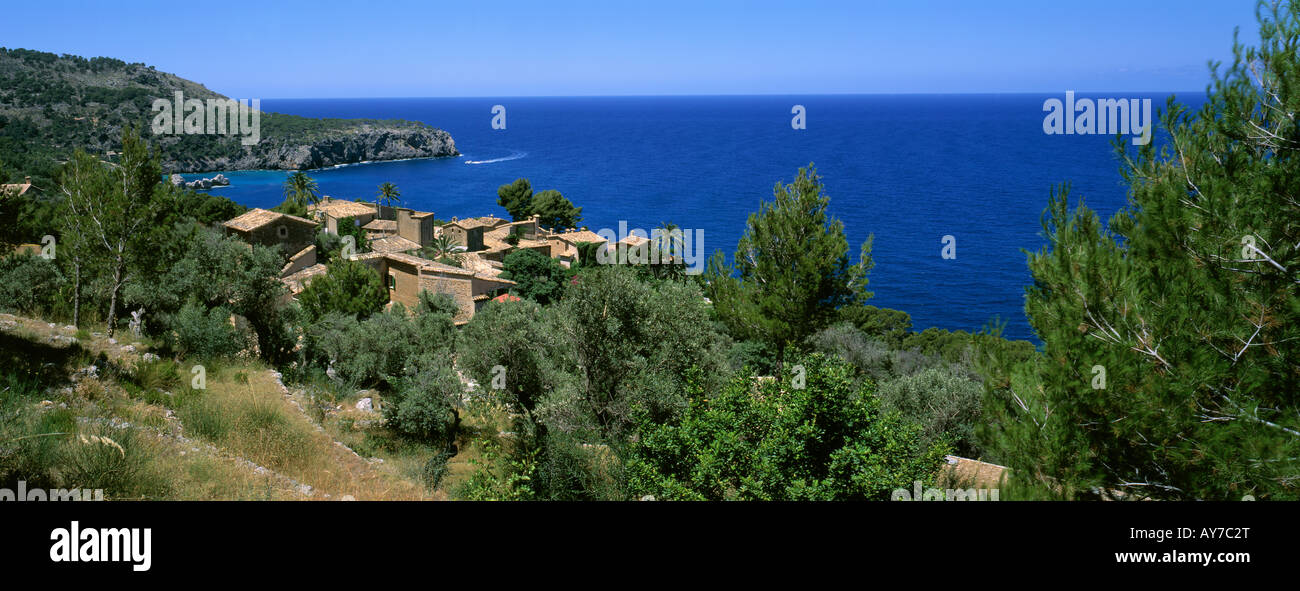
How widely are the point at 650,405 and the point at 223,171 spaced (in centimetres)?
13601

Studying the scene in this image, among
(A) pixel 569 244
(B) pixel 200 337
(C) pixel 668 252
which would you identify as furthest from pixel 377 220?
(B) pixel 200 337

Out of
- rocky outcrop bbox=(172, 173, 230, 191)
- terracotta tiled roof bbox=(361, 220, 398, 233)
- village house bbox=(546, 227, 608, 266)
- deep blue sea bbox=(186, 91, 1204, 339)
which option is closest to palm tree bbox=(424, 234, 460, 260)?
terracotta tiled roof bbox=(361, 220, 398, 233)

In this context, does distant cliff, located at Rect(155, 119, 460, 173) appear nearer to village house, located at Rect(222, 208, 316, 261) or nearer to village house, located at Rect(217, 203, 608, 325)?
village house, located at Rect(217, 203, 608, 325)

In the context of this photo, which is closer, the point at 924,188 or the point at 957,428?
the point at 957,428

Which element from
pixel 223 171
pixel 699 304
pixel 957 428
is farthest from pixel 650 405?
pixel 223 171

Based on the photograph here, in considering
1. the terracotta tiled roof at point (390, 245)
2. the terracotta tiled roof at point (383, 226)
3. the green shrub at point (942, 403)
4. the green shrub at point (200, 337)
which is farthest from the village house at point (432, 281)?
the green shrub at point (942, 403)

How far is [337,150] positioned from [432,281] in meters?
119

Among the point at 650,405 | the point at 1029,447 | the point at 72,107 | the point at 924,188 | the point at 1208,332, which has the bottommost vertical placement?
the point at 650,405

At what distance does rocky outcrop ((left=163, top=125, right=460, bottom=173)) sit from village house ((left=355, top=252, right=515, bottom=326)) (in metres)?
92.4

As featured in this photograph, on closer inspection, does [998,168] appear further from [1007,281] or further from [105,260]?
[105,260]

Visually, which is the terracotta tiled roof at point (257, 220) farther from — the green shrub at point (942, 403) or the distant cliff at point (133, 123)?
the green shrub at point (942, 403)

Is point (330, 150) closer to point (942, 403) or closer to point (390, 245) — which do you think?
point (390, 245)

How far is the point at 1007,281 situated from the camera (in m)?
60.2
